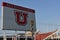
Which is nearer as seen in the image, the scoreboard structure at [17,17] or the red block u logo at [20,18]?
the scoreboard structure at [17,17]

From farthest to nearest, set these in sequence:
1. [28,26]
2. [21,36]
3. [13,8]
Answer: [21,36]
[28,26]
[13,8]

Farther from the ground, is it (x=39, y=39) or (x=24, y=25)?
(x=24, y=25)

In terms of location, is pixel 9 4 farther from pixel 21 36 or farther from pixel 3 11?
pixel 21 36

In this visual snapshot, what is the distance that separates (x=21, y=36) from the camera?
40.9 meters

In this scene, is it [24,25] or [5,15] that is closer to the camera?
[5,15]

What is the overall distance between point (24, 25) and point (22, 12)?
1.85m

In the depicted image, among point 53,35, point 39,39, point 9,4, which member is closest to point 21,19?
point 9,4

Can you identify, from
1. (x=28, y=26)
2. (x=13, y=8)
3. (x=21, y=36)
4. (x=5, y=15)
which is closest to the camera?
(x=5, y=15)

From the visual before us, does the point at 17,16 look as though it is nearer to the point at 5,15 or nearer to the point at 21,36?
the point at 5,15

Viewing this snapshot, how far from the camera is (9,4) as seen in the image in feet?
94.5

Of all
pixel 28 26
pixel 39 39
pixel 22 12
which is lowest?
pixel 39 39

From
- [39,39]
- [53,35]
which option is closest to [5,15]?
[53,35]

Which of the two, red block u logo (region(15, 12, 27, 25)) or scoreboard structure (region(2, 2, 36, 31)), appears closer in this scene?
scoreboard structure (region(2, 2, 36, 31))

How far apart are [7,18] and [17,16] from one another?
2.39m
